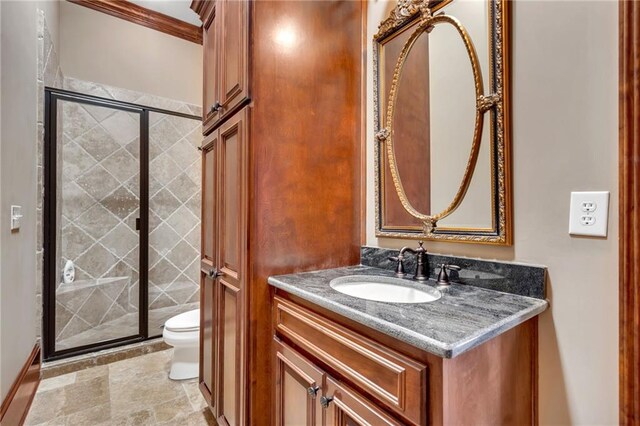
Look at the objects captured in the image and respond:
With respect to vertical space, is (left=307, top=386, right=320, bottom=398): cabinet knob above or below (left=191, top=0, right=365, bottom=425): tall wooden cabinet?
below

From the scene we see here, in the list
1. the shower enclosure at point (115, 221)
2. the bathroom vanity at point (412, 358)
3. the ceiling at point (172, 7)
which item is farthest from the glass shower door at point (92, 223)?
the bathroom vanity at point (412, 358)

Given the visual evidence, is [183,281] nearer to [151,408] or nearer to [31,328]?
[31,328]

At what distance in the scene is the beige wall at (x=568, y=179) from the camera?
0.79 m

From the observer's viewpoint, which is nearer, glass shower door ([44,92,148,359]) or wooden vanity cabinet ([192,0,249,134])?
wooden vanity cabinet ([192,0,249,134])

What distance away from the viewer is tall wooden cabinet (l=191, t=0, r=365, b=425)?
1.20 meters

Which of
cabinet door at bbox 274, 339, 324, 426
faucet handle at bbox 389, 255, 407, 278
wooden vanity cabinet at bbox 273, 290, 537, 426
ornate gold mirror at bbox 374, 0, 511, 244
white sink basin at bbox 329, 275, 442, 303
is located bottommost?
cabinet door at bbox 274, 339, 324, 426

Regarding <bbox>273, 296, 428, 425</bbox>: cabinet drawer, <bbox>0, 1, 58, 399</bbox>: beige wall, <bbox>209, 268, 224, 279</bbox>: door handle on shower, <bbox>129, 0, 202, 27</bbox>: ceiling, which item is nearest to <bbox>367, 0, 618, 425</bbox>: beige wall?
<bbox>273, 296, 428, 425</bbox>: cabinet drawer

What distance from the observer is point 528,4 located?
0.94m

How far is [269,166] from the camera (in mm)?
1213

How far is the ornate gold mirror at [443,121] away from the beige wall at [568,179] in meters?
0.06

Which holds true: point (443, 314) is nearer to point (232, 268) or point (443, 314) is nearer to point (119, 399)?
point (232, 268)

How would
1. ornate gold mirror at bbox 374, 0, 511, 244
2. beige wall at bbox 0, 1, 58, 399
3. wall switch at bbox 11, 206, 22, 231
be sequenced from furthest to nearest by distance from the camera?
wall switch at bbox 11, 206, 22, 231 < beige wall at bbox 0, 1, 58, 399 < ornate gold mirror at bbox 374, 0, 511, 244

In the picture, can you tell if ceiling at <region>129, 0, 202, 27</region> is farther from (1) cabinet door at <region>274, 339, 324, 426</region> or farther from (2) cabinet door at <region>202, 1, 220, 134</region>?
(1) cabinet door at <region>274, 339, 324, 426</region>

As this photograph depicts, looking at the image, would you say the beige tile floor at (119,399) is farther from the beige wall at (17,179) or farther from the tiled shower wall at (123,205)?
the tiled shower wall at (123,205)
